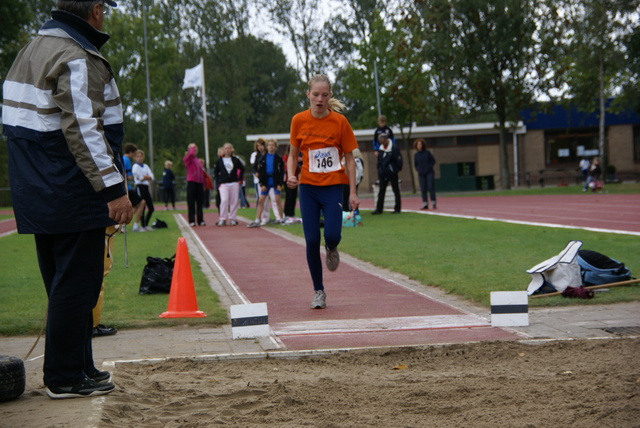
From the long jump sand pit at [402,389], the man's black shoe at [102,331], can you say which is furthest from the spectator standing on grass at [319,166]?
the long jump sand pit at [402,389]

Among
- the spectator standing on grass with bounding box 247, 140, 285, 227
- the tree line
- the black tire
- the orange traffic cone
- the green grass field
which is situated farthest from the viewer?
the tree line

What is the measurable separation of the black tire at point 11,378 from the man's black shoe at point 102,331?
2101 millimetres

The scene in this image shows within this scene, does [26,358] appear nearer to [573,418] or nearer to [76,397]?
[76,397]

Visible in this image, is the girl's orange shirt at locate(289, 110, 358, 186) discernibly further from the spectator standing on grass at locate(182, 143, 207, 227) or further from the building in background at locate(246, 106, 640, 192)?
the building in background at locate(246, 106, 640, 192)

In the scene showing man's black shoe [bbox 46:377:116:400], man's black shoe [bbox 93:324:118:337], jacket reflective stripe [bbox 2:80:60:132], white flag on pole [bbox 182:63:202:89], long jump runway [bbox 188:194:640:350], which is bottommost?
long jump runway [bbox 188:194:640:350]

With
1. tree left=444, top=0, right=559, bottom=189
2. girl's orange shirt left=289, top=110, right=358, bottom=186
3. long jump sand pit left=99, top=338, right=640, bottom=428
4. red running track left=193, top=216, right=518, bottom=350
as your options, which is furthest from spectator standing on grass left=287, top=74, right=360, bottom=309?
tree left=444, top=0, right=559, bottom=189

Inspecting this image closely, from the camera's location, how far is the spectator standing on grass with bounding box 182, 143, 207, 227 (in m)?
21.6

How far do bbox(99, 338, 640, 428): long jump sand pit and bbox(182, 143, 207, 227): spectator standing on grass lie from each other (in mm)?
16465

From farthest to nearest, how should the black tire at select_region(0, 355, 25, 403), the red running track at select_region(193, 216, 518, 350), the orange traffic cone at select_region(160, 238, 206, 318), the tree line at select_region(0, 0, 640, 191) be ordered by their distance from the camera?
the tree line at select_region(0, 0, 640, 191)
the orange traffic cone at select_region(160, 238, 206, 318)
the red running track at select_region(193, 216, 518, 350)
the black tire at select_region(0, 355, 25, 403)

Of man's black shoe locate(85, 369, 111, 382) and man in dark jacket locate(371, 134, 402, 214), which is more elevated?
man in dark jacket locate(371, 134, 402, 214)

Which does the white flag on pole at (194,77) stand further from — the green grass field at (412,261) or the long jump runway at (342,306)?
the long jump runway at (342,306)

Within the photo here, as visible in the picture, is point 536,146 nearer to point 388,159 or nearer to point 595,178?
point 595,178

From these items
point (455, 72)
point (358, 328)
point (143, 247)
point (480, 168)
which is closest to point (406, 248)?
point (143, 247)

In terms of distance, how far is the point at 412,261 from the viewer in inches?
459
